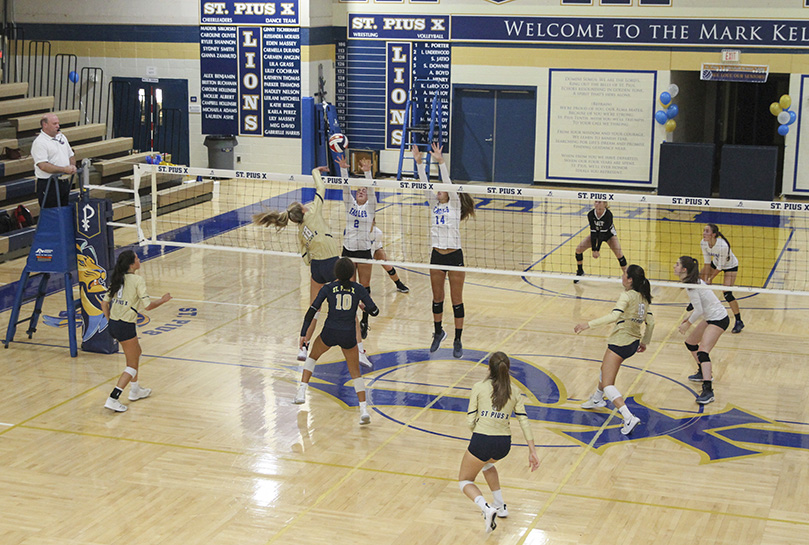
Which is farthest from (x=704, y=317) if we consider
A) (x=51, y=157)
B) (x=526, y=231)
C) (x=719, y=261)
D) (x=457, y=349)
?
(x=526, y=231)

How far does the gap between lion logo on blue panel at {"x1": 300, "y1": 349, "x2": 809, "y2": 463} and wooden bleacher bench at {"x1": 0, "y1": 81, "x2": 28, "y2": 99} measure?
38.4ft

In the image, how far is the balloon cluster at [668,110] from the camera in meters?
22.6

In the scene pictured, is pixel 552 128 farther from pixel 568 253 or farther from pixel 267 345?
pixel 267 345

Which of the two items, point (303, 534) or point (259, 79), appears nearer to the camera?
point (303, 534)

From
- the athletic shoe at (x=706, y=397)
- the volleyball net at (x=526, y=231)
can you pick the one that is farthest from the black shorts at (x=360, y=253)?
the athletic shoe at (x=706, y=397)

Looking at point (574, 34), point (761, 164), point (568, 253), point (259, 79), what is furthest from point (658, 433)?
point (259, 79)

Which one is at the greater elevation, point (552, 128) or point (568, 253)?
point (552, 128)

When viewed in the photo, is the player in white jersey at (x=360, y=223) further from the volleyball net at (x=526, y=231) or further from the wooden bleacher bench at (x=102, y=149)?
the wooden bleacher bench at (x=102, y=149)

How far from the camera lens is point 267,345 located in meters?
12.0

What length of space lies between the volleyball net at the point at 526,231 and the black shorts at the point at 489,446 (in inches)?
208

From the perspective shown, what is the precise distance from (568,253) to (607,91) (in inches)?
310

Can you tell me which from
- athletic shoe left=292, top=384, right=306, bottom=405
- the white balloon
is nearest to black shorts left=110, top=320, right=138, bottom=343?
athletic shoe left=292, top=384, right=306, bottom=405

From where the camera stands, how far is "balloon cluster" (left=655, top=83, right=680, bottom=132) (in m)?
22.6

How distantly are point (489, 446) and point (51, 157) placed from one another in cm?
854
